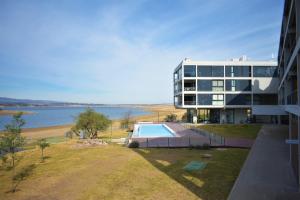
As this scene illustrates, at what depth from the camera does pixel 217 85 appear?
141 ft

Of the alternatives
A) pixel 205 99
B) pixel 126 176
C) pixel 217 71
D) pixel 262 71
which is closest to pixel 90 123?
pixel 126 176

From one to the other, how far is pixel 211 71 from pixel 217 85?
268cm

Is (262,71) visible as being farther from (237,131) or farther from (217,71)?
(237,131)

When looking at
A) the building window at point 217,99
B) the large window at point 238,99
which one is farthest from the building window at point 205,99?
the large window at point 238,99

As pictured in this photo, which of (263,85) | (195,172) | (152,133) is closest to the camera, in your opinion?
(195,172)

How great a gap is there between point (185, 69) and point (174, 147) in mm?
23763

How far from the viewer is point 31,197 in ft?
32.9

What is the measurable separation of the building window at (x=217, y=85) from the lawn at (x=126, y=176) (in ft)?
82.6

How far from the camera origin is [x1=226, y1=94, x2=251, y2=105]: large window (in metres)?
42.1

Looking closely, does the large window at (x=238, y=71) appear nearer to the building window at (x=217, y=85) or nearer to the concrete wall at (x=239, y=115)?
the building window at (x=217, y=85)

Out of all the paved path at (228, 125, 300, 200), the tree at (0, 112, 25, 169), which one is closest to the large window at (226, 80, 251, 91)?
the paved path at (228, 125, 300, 200)

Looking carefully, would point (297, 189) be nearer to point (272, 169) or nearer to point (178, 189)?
point (272, 169)

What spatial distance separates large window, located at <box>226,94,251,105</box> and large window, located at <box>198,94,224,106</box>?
3.90 feet

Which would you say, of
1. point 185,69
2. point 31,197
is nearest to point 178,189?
point 31,197
